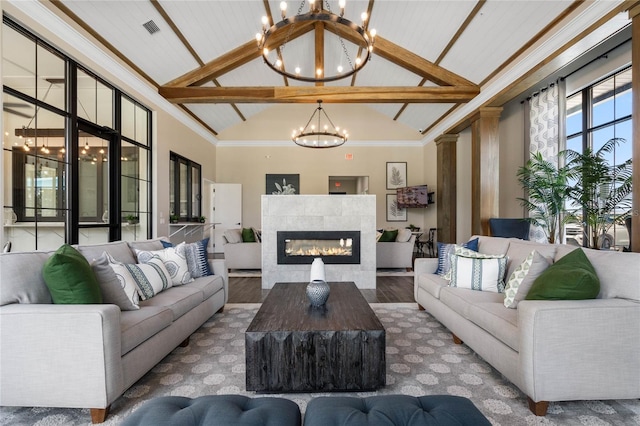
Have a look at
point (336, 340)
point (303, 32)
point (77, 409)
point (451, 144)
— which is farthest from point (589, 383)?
point (451, 144)

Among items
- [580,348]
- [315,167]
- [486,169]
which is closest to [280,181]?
[315,167]

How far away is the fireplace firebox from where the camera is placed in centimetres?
480

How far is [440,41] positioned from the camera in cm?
476

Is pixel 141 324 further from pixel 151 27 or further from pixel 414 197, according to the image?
pixel 414 197

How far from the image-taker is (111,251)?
2568mm

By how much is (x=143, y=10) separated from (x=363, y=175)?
638 centimetres

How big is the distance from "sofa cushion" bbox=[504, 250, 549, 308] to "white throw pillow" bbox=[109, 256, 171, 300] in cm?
282

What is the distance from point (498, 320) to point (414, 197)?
21.1 feet

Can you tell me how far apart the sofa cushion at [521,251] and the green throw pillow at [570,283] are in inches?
19.7

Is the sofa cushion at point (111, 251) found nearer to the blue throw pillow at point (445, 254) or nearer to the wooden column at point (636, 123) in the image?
the blue throw pillow at point (445, 254)

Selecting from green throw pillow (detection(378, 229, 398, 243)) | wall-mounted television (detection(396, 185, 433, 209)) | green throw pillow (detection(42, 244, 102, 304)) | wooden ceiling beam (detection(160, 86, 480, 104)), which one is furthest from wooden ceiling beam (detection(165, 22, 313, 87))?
wall-mounted television (detection(396, 185, 433, 209))

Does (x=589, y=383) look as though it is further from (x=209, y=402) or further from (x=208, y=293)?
(x=208, y=293)

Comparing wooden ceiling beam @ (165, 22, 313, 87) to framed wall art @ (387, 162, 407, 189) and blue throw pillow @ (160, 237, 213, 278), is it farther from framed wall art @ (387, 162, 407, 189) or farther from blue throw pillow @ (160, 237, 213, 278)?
framed wall art @ (387, 162, 407, 189)

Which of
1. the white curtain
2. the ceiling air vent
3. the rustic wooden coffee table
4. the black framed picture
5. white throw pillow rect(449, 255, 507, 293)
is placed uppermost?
the ceiling air vent
